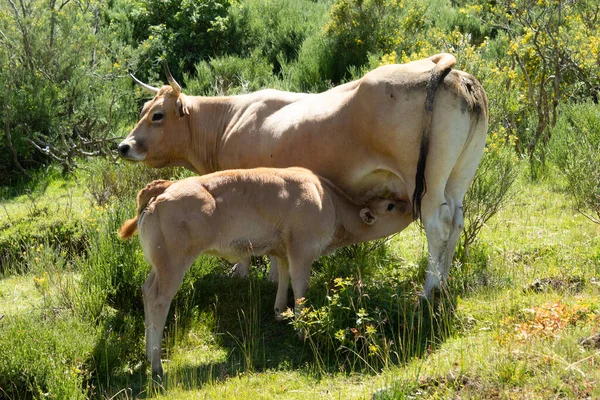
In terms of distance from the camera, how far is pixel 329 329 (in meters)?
7.73

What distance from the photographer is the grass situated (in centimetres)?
644

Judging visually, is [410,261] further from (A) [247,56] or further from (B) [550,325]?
(A) [247,56]

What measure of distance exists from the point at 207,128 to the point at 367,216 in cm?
285

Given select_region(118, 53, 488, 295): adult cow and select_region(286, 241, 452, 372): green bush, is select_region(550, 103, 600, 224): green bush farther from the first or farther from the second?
select_region(286, 241, 452, 372): green bush

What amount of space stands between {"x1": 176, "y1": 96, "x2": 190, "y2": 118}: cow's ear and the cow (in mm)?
2393

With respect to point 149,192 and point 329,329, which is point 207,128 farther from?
point 329,329

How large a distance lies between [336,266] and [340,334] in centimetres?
185

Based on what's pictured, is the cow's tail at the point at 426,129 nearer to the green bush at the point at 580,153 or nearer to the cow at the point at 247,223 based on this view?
the cow at the point at 247,223

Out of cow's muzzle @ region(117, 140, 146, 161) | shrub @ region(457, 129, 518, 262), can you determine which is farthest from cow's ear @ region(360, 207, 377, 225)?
cow's muzzle @ region(117, 140, 146, 161)

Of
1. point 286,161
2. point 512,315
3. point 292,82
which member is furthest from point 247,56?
point 512,315

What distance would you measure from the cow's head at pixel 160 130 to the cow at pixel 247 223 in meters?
2.38

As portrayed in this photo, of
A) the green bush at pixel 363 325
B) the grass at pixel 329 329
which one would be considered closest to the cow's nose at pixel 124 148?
the grass at pixel 329 329

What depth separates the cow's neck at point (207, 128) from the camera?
10641 mm

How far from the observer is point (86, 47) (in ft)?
49.5
